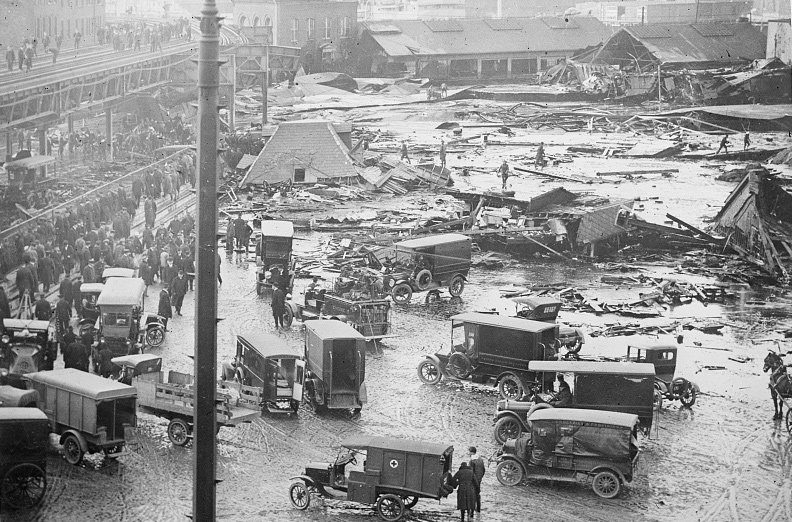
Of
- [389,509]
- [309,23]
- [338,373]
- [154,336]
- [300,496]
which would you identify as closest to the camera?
[389,509]

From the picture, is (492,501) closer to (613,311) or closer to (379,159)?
(613,311)

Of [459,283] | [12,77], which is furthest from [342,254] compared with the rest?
[12,77]

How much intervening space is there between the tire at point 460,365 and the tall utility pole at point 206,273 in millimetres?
10560

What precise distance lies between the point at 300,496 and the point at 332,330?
4.53 m

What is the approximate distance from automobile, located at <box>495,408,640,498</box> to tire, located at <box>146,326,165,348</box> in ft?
30.2

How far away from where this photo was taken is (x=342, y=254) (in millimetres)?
29750

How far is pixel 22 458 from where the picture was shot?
13.8 metres

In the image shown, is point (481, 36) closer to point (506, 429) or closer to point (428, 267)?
point (428, 267)

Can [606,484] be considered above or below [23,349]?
below

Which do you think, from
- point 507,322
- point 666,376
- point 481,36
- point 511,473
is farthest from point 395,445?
point 481,36

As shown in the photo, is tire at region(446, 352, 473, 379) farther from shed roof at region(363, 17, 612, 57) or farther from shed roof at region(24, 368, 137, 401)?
shed roof at region(363, 17, 612, 57)

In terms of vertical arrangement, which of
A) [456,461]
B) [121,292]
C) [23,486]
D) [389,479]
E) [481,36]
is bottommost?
[456,461]

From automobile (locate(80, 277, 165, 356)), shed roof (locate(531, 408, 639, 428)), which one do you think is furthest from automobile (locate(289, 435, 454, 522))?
automobile (locate(80, 277, 165, 356))

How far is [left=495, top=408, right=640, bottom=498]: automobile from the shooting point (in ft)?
48.5
